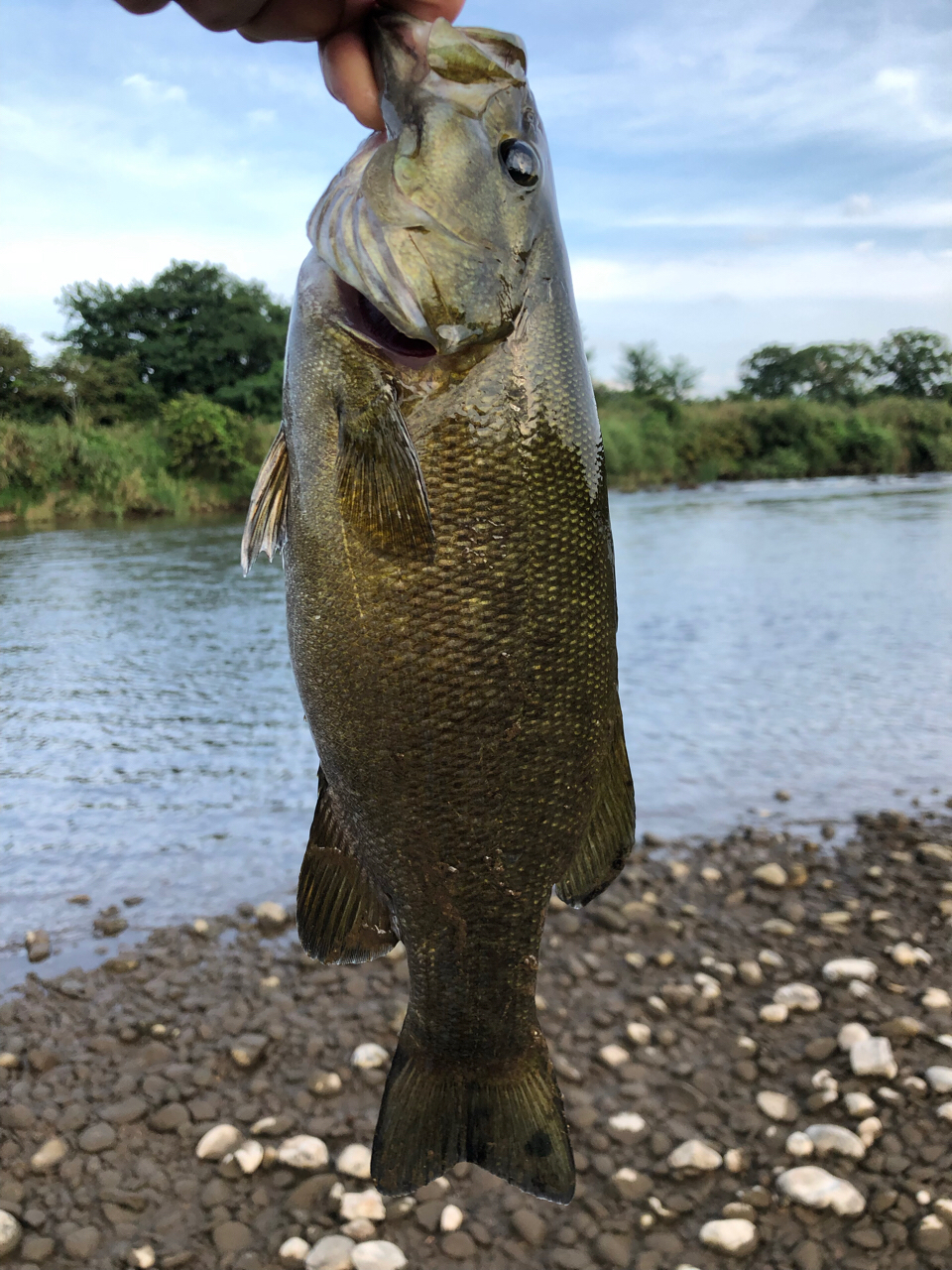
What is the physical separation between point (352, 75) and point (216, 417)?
100 feet

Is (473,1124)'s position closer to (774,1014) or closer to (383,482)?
(383,482)

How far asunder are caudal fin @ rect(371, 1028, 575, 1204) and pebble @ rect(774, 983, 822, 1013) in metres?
2.51

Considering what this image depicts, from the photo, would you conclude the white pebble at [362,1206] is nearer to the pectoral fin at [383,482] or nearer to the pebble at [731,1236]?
the pebble at [731,1236]

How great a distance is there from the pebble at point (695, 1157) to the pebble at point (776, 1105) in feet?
0.95

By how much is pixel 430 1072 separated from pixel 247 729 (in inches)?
227

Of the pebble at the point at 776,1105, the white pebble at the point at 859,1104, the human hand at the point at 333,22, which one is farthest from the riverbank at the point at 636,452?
the human hand at the point at 333,22

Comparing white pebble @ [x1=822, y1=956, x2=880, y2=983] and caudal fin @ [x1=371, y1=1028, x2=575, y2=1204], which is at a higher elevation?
caudal fin @ [x1=371, y1=1028, x2=575, y2=1204]

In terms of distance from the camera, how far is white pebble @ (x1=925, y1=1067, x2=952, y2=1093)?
3424 mm

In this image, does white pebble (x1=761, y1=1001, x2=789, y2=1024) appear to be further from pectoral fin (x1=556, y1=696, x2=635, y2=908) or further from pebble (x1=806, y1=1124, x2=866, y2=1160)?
pectoral fin (x1=556, y1=696, x2=635, y2=908)

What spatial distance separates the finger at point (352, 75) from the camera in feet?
5.89

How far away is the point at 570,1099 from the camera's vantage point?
3.47m

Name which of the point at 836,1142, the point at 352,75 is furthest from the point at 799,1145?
the point at 352,75

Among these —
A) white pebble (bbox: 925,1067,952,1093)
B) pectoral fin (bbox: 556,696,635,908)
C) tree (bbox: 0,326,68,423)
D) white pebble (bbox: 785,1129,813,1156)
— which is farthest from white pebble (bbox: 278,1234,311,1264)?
tree (bbox: 0,326,68,423)

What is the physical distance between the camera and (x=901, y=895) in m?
4.86
